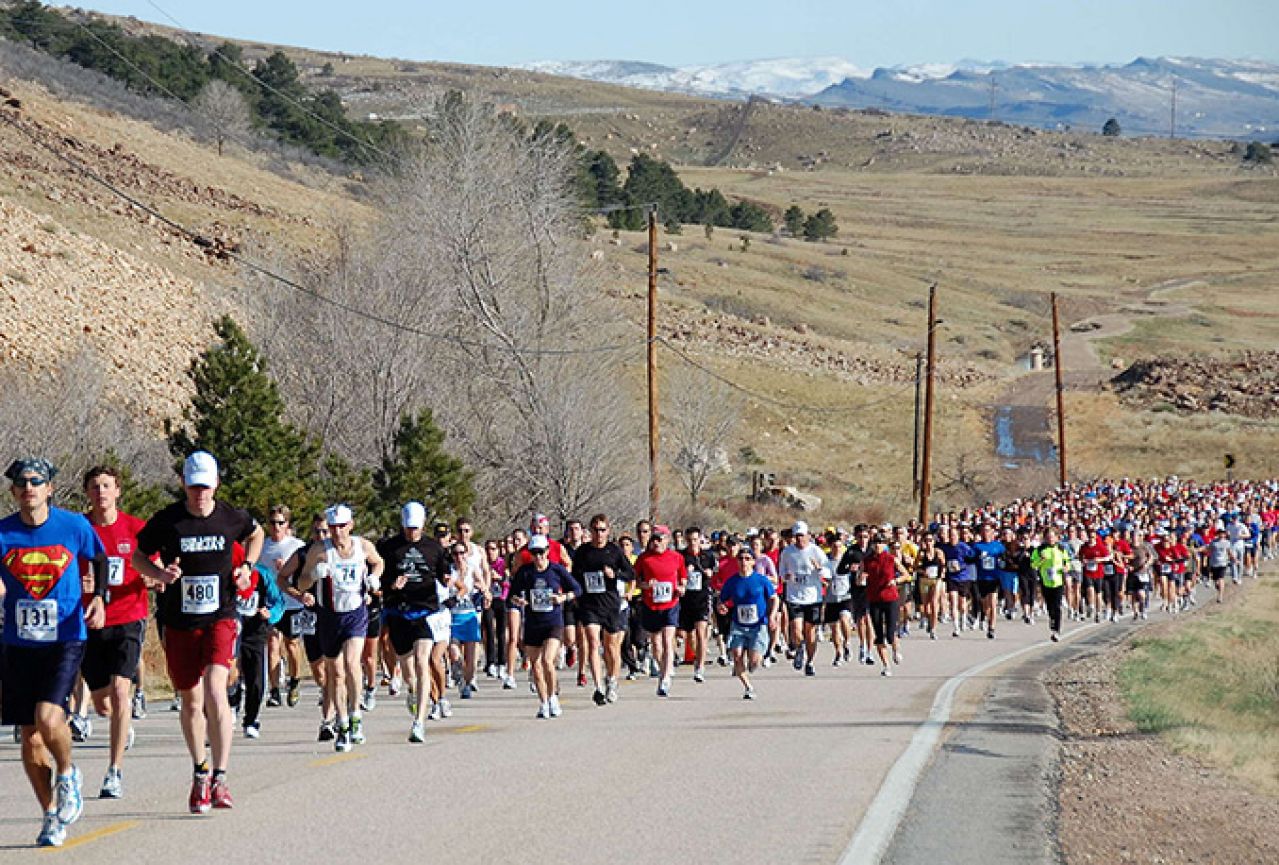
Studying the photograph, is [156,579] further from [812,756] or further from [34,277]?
[34,277]

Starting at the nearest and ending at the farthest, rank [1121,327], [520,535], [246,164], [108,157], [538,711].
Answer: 1. [538,711]
2. [520,535]
3. [108,157]
4. [246,164]
5. [1121,327]

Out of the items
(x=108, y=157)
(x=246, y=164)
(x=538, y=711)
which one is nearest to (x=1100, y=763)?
(x=538, y=711)

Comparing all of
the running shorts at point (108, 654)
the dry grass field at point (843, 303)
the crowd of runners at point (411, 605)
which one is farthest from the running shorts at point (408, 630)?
the dry grass field at point (843, 303)

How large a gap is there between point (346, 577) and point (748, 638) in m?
7.17

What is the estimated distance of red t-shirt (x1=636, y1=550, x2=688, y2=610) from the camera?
19.5 metres

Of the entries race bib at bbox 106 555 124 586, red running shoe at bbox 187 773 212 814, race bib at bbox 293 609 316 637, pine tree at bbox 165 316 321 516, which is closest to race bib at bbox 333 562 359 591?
race bib at bbox 106 555 124 586

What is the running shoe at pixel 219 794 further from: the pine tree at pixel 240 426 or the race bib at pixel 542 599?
the pine tree at pixel 240 426

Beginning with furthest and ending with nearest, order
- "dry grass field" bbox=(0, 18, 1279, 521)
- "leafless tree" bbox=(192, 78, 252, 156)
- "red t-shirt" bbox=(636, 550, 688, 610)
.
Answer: "leafless tree" bbox=(192, 78, 252, 156) → "dry grass field" bbox=(0, 18, 1279, 521) → "red t-shirt" bbox=(636, 550, 688, 610)

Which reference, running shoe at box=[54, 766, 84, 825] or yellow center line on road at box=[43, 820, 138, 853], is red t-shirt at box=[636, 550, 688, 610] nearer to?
yellow center line on road at box=[43, 820, 138, 853]

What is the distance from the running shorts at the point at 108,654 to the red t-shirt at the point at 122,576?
0.06 metres

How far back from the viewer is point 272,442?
3141 cm

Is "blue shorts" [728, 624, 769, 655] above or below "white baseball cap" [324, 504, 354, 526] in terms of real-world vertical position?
below

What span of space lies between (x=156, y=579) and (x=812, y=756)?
5.47 meters

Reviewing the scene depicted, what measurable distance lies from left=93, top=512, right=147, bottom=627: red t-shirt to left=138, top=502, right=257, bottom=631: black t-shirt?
1.11ft
